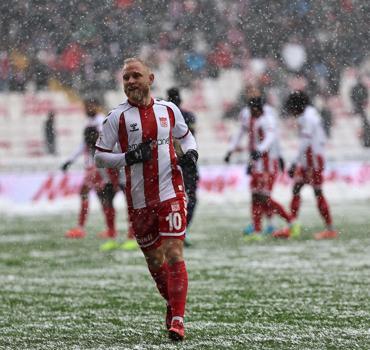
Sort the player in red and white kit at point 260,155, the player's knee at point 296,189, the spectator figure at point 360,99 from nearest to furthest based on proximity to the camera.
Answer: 1. the player in red and white kit at point 260,155
2. the player's knee at point 296,189
3. the spectator figure at point 360,99

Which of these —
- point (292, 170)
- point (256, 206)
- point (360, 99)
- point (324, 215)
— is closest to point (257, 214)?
point (256, 206)

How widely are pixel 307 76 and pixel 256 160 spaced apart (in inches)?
481

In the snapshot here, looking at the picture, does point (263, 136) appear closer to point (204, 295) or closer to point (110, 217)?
point (110, 217)

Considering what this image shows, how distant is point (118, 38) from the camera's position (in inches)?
958

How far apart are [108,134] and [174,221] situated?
1.90ft

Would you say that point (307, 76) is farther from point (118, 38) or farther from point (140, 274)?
point (140, 274)

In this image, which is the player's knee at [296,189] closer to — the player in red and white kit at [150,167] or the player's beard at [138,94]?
the player in red and white kit at [150,167]

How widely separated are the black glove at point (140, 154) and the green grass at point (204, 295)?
92 centimetres

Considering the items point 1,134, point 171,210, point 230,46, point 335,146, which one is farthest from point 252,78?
point 171,210

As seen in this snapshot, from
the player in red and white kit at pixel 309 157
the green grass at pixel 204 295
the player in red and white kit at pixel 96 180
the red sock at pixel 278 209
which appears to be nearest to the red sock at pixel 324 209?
the player in red and white kit at pixel 309 157

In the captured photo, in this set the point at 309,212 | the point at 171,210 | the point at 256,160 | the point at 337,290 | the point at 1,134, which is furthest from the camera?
the point at 1,134

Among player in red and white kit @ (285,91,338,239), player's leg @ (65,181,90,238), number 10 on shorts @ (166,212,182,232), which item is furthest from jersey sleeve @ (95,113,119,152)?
player's leg @ (65,181,90,238)

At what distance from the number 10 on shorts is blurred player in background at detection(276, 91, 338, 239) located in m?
7.17

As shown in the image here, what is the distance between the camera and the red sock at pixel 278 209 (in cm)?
1298
